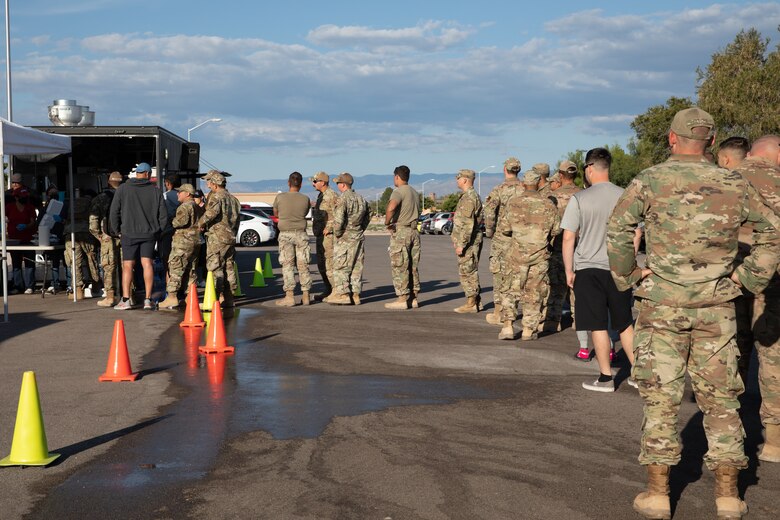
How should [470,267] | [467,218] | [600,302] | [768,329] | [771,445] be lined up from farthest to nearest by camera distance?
[470,267] < [467,218] < [600,302] < [768,329] < [771,445]

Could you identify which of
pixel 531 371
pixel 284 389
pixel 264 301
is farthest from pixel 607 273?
pixel 264 301

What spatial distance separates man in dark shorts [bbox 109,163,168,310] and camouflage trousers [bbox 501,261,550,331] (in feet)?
18.5

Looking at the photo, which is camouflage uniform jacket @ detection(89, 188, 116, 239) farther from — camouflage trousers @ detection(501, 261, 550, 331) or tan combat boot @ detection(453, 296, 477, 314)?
camouflage trousers @ detection(501, 261, 550, 331)

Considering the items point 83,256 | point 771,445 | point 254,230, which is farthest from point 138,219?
point 254,230

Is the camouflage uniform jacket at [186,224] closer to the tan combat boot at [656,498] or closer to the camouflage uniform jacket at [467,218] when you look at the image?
the camouflage uniform jacket at [467,218]

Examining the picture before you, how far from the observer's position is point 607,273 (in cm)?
834

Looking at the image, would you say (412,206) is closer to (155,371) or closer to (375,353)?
(375,353)

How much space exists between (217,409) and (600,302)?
346cm

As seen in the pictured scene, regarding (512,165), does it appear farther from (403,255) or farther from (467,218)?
(403,255)

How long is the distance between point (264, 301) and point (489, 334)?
5254 millimetres

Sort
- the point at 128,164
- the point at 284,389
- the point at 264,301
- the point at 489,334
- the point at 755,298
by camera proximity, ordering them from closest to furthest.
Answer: the point at 755,298
the point at 284,389
the point at 489,334
the point at 264,301
the point at 128,164

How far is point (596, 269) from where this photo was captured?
8.38 meters

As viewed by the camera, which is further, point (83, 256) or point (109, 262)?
point (83, 256)

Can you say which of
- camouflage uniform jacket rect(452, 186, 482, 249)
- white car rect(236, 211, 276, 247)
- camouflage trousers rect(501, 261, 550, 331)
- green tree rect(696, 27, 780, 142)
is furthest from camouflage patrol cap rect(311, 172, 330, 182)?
green tree rect(696, 27, 780, 142)
